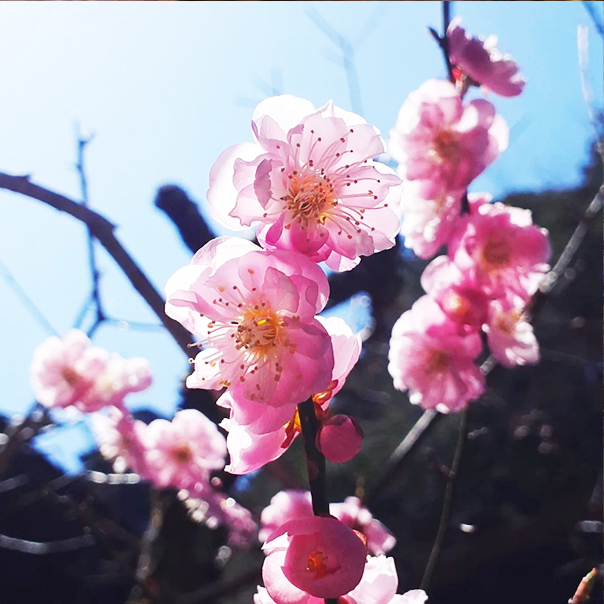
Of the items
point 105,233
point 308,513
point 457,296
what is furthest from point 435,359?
point 105,233

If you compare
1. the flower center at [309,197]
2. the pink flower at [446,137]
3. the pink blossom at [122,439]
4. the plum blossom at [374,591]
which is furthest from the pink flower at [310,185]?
the pink blossom at [122,439]

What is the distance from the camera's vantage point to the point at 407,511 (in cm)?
289

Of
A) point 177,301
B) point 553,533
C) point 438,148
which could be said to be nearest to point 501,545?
point 553,533

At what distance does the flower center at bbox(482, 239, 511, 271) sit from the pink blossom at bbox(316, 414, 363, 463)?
70 centimetres

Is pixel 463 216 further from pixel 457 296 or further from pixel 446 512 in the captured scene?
pixel 446 512

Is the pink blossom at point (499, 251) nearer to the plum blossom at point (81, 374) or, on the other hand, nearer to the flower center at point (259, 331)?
the flower center at point (259, 331)

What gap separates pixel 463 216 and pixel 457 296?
15cm

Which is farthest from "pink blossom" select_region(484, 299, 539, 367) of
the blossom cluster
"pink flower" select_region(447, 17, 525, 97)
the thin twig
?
"pink flower" select_region(447, 17, 525, 97)

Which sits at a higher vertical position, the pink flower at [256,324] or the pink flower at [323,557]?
the pink flower at [256,324]

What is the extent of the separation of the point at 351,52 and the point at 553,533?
5.35 feet

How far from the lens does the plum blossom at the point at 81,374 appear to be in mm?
1570

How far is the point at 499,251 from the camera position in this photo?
1.07 m

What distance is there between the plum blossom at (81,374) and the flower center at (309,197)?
1250 millimetres

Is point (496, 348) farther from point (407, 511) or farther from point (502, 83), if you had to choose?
point (407, 511)
